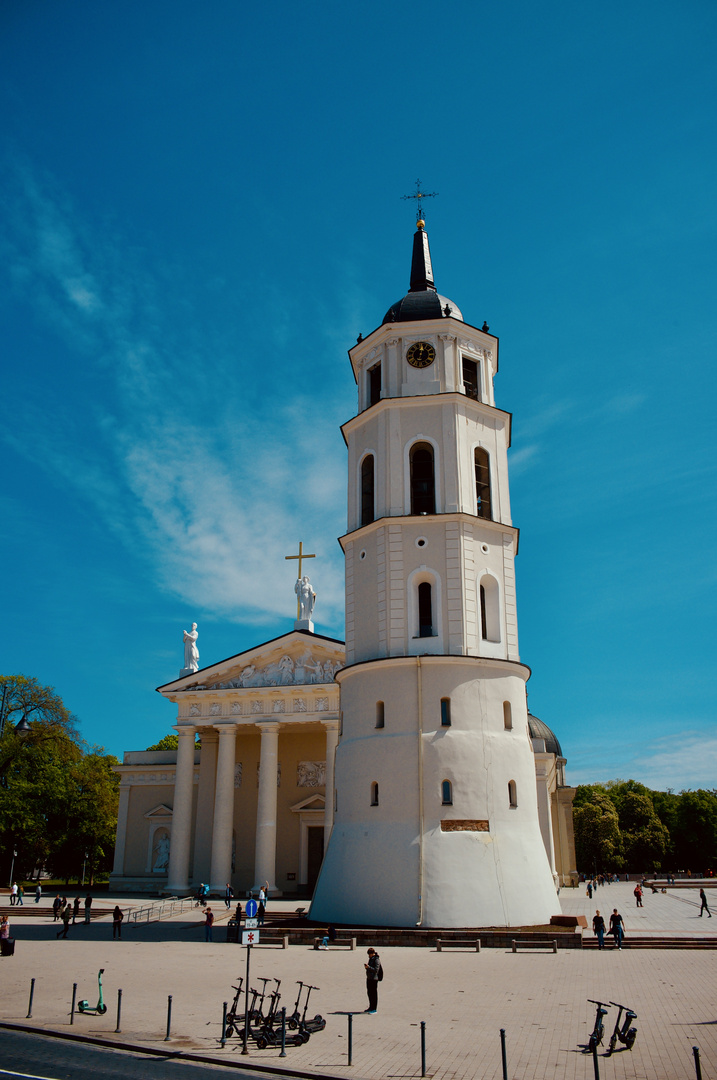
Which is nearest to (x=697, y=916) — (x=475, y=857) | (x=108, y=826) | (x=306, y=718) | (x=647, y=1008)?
(x=475, y=857)

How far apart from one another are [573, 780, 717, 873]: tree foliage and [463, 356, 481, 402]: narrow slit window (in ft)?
237

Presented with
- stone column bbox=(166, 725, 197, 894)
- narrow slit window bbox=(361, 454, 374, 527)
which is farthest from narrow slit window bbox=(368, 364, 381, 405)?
stone column bbox=(166, 725, 197, 894)

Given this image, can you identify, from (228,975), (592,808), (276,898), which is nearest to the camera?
(228,975)

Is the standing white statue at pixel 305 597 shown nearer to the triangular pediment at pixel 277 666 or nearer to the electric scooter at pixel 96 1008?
the triangular pediment at pixel 277 666

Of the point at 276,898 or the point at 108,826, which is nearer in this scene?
the point at 276,898

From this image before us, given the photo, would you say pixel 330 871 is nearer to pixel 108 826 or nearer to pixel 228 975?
pixel 228 975

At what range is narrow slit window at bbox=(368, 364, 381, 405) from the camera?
33344 mm

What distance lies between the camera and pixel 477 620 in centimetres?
2889

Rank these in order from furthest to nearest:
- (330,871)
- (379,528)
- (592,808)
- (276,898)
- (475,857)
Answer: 1. (592,808)
2. (276,898)
3. (379,528)
4. (330,871)
5. (475,857)

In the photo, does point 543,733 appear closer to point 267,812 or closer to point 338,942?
point 267,812

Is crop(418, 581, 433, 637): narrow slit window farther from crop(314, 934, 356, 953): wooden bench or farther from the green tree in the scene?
the green tree

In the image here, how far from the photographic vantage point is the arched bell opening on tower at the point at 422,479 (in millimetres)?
30906

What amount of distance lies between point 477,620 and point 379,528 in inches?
191

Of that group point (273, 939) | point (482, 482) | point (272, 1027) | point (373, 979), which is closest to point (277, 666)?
point (482, 482)
